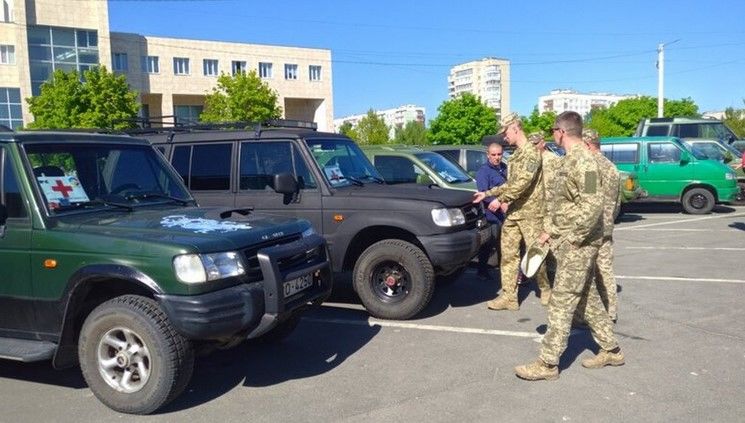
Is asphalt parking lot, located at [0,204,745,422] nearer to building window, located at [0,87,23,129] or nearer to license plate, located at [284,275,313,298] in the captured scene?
license plate, located at [284,275,313,298]

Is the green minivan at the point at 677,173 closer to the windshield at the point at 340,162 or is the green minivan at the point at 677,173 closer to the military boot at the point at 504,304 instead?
the military boot at the point at 504,304

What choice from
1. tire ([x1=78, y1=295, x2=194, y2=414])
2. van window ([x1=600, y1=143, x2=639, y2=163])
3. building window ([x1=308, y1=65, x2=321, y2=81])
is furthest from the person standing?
building window ([x1=308, y1=65, x2=321, y2=81])

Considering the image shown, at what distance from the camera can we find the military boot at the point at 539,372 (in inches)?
185

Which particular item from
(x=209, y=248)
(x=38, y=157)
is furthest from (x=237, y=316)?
(x=38, y=157)

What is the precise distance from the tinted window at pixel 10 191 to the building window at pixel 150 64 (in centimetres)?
5642

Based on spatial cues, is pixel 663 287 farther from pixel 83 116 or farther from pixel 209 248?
pixel 83 116

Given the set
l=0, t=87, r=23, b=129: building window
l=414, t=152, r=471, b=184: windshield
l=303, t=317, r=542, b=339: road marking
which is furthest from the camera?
l=0, t=87, r=23, b=129: building window

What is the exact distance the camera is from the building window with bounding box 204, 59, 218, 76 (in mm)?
61250

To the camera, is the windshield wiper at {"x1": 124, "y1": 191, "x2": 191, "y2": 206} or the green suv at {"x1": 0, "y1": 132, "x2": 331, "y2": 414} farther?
the windshield wiper at {"x1": 124, "y1": 191, "x2": 191, "y2": 206}

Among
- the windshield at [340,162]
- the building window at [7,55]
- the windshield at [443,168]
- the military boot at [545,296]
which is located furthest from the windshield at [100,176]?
the building window at [7,55]

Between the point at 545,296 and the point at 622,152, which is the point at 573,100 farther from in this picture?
the point at 545,296

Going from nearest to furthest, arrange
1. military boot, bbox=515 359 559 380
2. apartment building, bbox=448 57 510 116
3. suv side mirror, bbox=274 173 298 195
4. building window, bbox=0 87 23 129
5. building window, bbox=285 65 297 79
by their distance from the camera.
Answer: military boot, bbox=515 359 559 380
suv side mirror, bbox=274 173 298 195
building window, bbox=0 87 23 129
building window, bbox=285 65 297 79
apartment building, bbox=448 57 510 116

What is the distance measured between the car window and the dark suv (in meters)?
0.01

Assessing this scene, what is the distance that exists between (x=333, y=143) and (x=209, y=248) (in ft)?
11.0
